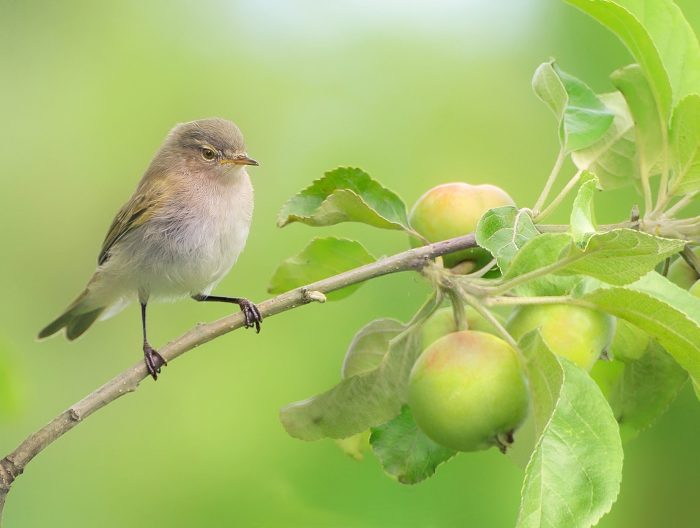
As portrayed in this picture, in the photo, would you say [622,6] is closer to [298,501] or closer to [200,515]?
[298,501]

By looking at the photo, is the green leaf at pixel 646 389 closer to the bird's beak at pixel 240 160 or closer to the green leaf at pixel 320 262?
the green leaf at pixel 320 262

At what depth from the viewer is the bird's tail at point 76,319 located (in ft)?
11.2

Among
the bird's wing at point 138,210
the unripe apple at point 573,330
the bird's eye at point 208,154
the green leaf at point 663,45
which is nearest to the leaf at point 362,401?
the unripe apple at point 573,330

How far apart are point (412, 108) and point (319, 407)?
2.47m

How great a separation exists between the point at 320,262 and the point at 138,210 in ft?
4.25

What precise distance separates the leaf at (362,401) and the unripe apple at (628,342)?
0.39m

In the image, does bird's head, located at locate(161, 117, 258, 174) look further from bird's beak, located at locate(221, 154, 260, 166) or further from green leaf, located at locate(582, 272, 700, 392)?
green leaf, located at locate(582, 272, 700, 392)

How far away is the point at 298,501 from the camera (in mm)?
2902

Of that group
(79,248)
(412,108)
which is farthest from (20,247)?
(412,108)

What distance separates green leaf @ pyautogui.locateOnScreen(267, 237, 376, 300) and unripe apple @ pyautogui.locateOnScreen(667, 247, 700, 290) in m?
0.61

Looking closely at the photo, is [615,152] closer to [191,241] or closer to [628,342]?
[628,342]

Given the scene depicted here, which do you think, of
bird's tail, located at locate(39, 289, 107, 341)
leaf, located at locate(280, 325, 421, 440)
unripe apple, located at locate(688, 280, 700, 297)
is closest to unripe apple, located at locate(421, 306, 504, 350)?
leaf, located at locate(280, 325, 421, 440)

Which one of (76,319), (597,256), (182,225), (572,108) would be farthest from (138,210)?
(597,256)

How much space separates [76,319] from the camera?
3.49m
